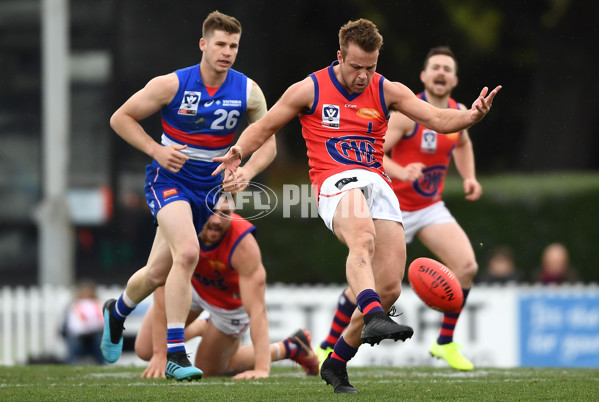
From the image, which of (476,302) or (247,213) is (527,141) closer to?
(247,213)

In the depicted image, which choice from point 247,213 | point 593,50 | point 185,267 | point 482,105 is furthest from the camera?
point 593,50

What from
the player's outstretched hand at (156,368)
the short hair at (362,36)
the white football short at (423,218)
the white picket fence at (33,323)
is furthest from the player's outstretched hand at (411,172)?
the white picket fence at (33,323)

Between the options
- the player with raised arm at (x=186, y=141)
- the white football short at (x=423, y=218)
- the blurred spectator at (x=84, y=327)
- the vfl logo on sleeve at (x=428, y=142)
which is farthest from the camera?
the blurred spectator at (x=84, y=327)

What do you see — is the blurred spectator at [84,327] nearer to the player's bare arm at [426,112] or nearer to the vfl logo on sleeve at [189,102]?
the vfl logo on sleeve at [189,102]

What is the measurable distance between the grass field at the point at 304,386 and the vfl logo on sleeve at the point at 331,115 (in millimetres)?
1753

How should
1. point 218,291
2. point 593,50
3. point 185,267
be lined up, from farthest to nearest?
point 593,50 → point 218,291 → point 185,267

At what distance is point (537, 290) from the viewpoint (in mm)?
13188

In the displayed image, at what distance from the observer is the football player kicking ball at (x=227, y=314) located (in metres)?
8.37

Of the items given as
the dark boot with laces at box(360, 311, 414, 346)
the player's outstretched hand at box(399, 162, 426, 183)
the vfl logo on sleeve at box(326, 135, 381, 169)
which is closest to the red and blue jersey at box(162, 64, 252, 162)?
the vfl logo on sleeve at box(326, 135, 381, 169)

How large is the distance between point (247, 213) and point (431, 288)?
1084 cm

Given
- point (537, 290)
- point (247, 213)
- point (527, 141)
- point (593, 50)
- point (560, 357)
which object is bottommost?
point (560, 357)

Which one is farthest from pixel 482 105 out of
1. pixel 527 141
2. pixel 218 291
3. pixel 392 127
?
pixel 527 141

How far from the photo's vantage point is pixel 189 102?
7.93m

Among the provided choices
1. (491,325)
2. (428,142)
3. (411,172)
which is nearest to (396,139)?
(428,142)
